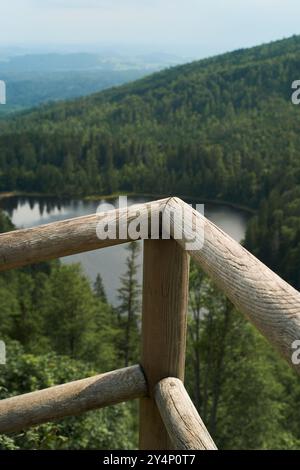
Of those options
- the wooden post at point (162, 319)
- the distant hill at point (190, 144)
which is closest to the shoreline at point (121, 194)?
the distant hill at point (190, 144)

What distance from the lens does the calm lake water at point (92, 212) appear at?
46469 mm

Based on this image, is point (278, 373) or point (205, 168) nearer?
point (278, 373)

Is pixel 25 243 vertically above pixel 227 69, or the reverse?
pixel 227 69

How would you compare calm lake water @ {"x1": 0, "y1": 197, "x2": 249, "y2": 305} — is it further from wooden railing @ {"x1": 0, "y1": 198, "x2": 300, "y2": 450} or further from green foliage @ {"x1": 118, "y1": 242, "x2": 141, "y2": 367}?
wooden railing @ {"x1": 0, "y1": 198, "x2": 300, "y2": 450}

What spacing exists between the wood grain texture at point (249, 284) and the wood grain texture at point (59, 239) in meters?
0.13

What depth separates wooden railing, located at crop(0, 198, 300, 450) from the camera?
56.5 inches

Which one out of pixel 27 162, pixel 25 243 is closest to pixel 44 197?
pixel 27 162

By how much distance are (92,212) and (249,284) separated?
240 feet

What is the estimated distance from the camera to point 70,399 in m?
1.66

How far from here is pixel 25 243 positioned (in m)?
1.54

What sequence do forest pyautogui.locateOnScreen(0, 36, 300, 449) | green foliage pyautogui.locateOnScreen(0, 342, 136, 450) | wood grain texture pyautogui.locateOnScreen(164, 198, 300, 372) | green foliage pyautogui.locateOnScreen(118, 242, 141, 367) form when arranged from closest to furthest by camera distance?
wood grain texture pyautogui.locateOnScreen(164, 198, 300, 372)
green foliage pyautogui.locateOnScreen(0, 342, 136, 450)
forest pyautogui.locateOnScreen(0, 36, 300, 449)
green foliage pyautogui.locateOnScreen(118, 242, 141, 367)

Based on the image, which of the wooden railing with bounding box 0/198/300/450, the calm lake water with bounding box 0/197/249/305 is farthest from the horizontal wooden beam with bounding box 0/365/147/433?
the calm lake water with bounding box 0/197/249/305
